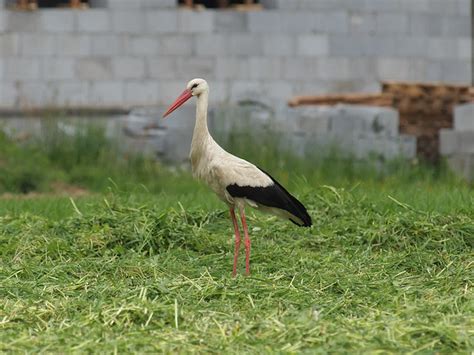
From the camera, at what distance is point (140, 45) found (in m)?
15.7

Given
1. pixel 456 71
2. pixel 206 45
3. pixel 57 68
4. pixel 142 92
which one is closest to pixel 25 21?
pixel 57 68

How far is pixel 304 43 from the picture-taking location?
52.3 feet

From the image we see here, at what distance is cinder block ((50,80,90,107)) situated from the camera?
1566 centimetres

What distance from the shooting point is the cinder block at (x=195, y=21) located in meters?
15.7

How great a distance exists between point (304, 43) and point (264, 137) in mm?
1617

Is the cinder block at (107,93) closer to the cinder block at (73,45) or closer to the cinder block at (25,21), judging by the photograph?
the cinder block at (73,45)

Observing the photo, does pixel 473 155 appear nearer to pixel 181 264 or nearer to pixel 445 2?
pixel 445 2

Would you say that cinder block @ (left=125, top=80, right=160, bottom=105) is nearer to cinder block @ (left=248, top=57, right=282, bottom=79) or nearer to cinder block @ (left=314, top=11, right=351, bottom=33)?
cinder block @ (left=248, top=57, right=282, bottom=79)

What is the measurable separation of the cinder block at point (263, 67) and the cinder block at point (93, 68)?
1.88 meters

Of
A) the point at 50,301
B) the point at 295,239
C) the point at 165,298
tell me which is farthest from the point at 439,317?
the point at 295,239

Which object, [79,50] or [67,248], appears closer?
[67,248]

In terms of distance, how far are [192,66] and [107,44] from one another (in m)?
1.15

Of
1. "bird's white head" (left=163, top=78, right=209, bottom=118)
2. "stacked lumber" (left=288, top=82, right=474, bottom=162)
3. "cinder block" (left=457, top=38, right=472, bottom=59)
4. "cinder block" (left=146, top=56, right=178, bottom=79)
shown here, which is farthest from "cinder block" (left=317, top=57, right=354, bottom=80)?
"bird's white head" (left=163, top=78, right=209, bottom=118)

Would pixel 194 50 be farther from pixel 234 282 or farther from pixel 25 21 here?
pixel 234 282
